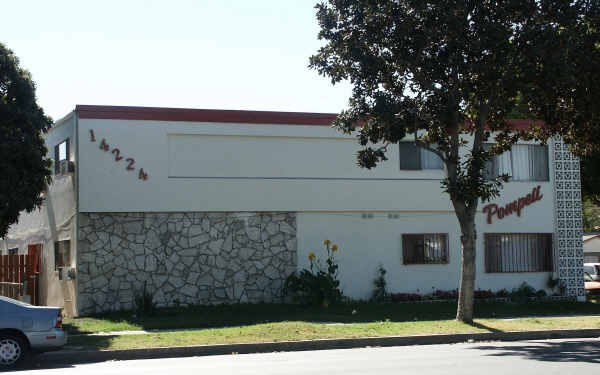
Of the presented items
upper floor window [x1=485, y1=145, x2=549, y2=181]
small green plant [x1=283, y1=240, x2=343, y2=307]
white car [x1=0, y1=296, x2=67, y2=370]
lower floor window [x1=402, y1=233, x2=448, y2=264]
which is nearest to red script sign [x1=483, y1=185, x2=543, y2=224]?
upper floor window [x1=485, y1=145, x2=549, y2=181]

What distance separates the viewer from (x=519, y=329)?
1653 centimetres

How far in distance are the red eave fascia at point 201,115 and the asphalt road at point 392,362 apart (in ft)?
30.9

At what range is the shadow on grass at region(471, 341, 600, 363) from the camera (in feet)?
40.6

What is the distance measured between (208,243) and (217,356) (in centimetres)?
797

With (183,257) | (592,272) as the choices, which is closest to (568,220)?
(592,272)

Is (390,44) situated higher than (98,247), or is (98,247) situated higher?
(390,44)

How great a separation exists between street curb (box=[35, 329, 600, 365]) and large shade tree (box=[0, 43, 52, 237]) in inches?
243

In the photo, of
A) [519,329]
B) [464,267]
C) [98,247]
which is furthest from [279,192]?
[519,329]

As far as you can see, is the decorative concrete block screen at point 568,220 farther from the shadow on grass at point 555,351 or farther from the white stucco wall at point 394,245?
the shadow on grass at point 555,351

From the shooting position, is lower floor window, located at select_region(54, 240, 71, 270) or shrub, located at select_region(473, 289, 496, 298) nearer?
lower floor window, located at select_region(54, 240, 71, 270)

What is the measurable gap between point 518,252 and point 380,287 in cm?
504

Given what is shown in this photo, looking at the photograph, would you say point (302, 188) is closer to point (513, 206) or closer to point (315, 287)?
point (315, 287)

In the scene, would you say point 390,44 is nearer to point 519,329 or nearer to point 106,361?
point 519,329

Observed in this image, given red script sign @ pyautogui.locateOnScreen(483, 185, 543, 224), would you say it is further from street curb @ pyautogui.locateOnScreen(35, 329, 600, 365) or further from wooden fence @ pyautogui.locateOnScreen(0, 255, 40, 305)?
wooden fence @ pyautogui.locateOnScreen(0, 255, 40, 305)
